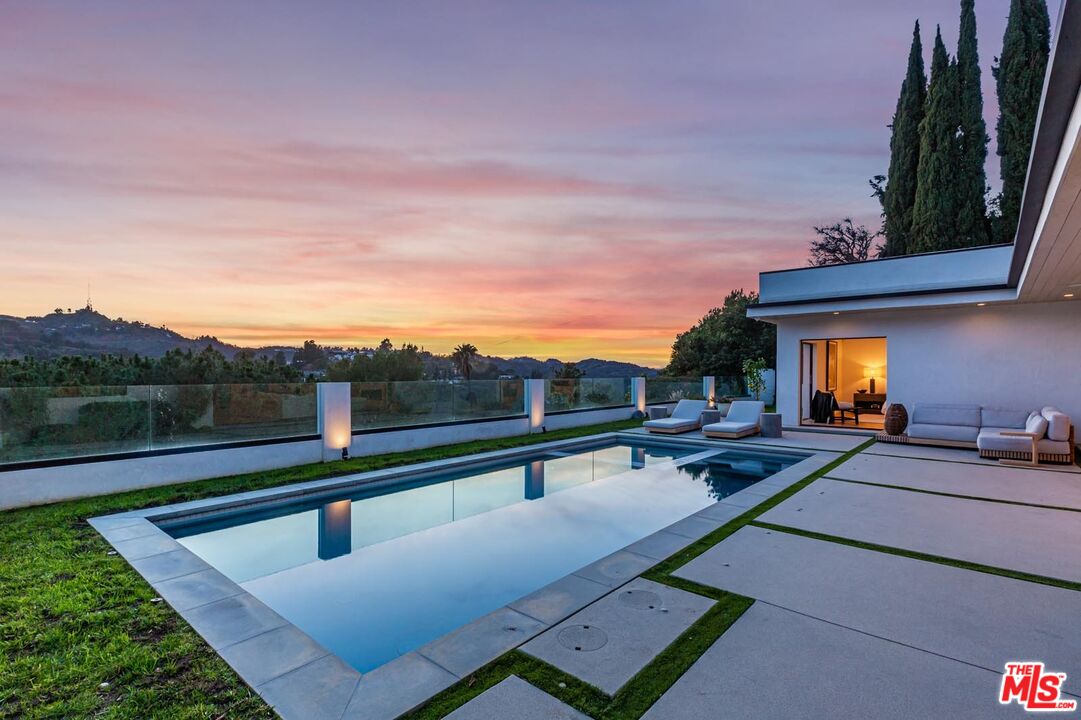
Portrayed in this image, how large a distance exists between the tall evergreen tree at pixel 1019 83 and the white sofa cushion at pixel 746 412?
1470 cm

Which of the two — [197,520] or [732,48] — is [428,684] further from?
[732,48]

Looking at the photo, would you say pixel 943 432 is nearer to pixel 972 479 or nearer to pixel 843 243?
pixel 972 479

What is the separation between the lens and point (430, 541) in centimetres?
579

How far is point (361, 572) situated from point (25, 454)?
16.4ft

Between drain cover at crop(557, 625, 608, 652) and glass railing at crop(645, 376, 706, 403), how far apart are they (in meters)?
14.0

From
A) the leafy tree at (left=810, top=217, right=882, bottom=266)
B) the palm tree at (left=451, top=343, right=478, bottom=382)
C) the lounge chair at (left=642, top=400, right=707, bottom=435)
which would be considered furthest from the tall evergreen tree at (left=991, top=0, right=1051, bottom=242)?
the palm tree at (left=451, top=343, right=478, bottom=382)

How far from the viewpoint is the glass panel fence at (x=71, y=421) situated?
255 inches

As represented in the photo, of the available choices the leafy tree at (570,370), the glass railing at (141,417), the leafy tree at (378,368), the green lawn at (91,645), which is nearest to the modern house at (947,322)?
the leafy tree at (570,370)

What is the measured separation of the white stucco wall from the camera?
408 inches

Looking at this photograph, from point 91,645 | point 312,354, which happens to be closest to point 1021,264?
point 91,645

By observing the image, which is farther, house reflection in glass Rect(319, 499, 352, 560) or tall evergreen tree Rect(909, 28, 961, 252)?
tall evergreen tree Rect(909, 28, 961, 252)

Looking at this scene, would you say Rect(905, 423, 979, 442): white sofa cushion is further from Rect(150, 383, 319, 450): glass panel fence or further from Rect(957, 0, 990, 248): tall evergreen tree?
Rect(957, 0, 990, 248): tall evergreen tree
